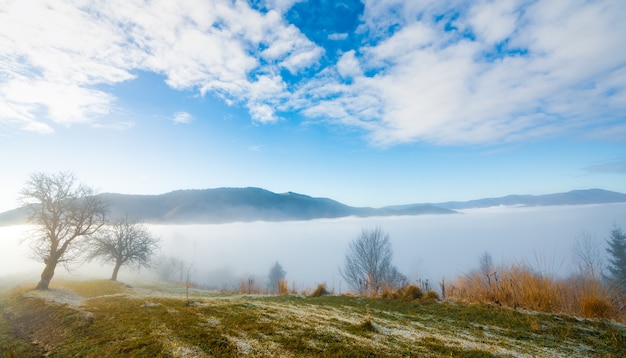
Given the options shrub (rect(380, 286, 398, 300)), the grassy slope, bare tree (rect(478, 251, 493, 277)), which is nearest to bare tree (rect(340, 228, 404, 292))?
bare tree (rect(478, 251, 493, 277))

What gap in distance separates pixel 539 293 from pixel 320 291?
37.8 ft

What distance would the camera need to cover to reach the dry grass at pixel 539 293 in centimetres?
857

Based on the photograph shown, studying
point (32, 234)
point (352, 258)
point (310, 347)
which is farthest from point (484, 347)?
point (352, 258)

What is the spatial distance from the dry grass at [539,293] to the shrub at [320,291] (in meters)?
8.21

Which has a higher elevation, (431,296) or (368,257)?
(431,296)

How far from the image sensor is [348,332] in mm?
6168

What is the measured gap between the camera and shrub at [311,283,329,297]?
17.0 meters

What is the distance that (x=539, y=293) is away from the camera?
32.5 feet

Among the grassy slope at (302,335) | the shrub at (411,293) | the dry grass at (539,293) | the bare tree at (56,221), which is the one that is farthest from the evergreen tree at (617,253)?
the bare tree at (56,221)

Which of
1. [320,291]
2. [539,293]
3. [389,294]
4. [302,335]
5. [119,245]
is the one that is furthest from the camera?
[119,245]

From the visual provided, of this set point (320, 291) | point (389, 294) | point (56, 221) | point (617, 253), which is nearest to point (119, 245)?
point (56, 221)

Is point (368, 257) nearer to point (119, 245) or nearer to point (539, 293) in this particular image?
point (119, 245)

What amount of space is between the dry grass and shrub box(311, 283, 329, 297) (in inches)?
323

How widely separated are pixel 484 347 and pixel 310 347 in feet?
11.8
